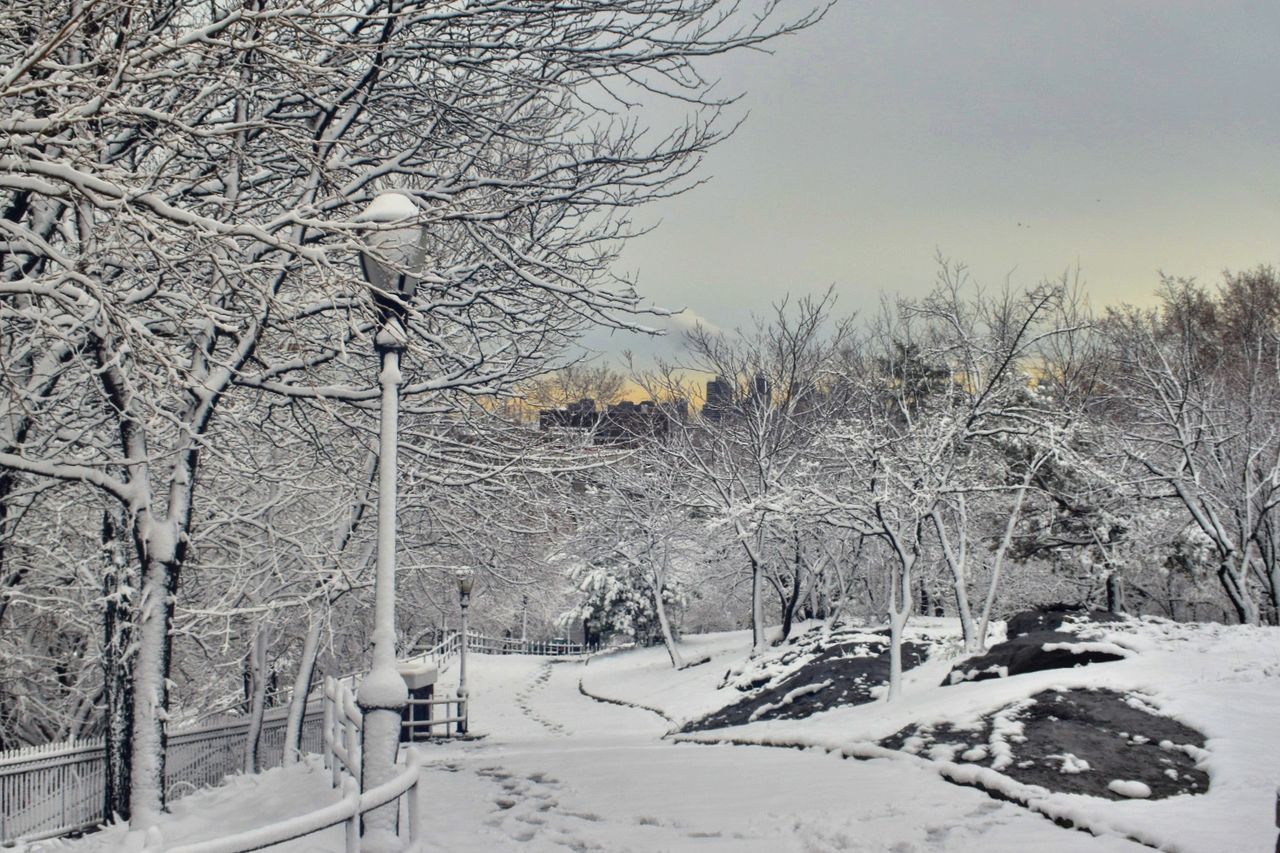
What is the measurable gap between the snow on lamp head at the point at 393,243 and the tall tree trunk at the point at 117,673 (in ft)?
16.8

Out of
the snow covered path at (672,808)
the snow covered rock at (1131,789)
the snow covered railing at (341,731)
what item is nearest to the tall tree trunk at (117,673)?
the snow covered path at (672,808)

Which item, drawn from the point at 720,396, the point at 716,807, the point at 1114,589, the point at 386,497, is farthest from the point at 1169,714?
the point at 720,396

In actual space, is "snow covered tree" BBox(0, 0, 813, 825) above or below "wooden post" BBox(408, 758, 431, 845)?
above

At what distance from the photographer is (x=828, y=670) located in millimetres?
19828

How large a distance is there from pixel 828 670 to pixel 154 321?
15.0 m

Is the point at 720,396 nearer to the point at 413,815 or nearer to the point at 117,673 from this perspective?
the point at 117,673

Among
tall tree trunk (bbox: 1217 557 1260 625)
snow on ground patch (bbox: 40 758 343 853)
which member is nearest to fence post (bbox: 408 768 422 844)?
snow on ground patch (bbox: 40 758 343 853)

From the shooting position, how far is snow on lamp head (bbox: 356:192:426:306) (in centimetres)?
616

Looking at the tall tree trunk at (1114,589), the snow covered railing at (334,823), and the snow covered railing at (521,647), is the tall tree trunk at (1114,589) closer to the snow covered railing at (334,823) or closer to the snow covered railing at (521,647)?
the snow covered railing at (334,823)

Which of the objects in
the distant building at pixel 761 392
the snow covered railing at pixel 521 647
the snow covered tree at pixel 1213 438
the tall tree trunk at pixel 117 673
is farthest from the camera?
the snow covered railing at pixel 521 647

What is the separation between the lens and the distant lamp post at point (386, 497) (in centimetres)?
578

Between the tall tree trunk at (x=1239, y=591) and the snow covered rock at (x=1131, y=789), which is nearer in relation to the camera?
the snow covered rock at (x=1131, y=789)

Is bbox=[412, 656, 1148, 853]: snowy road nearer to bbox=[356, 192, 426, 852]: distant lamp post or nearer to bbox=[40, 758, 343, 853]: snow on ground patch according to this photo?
bbox=[356, 192, 426, 852]: distant lamp post

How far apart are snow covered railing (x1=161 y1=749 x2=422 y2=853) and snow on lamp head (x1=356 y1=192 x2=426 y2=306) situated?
9.62ft
